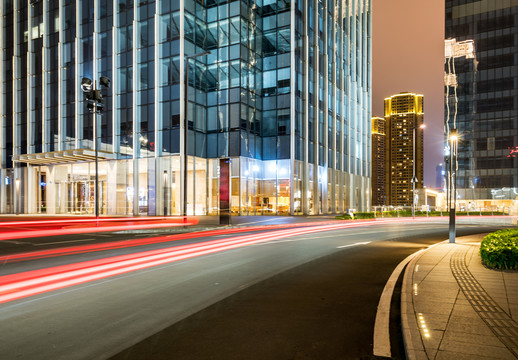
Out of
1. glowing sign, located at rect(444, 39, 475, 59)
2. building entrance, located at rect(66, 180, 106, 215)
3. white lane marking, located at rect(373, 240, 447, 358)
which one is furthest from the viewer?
glowing sign, located at rect(444, 39, 475, 59)

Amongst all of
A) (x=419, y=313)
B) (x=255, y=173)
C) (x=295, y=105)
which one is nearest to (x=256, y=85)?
(x=295, y=105)

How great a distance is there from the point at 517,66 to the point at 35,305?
96.1 m

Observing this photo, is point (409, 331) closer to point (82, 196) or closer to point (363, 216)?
point (363, 216)

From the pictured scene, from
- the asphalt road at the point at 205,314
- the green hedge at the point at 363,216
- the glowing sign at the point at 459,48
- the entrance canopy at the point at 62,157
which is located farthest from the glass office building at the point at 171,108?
the glowing sign at the point at 459,48

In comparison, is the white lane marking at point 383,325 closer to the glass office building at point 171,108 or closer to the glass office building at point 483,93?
the glass office building at point 171,108

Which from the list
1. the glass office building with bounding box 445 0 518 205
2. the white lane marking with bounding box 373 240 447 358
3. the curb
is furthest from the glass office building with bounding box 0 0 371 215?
the glass office building with bounding box 445 0 518 205

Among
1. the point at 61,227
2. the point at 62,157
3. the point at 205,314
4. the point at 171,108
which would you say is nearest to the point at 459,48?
the point at 171,108

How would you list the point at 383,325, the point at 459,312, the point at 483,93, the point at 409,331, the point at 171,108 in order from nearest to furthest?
the point at 409,331, the point at 383,325, the point at 459,312, the point at 171,108, the point at 483,93

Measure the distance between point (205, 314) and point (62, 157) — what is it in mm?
37935

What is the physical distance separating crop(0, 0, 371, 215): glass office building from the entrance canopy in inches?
6.0

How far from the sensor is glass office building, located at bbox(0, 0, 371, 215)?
36.3 meters

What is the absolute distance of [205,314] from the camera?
6031mm

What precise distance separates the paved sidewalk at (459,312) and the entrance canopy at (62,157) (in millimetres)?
34626

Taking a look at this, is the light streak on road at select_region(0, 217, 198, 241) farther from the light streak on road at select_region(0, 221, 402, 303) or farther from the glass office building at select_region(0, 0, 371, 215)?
the glass office building at select_region(0, 0, 371, 215)
